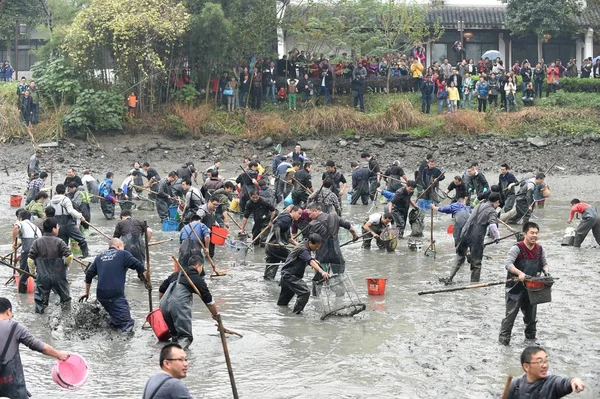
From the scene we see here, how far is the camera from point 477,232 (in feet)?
52.1

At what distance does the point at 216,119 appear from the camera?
116 ft

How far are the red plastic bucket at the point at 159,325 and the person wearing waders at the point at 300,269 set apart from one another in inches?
86.2

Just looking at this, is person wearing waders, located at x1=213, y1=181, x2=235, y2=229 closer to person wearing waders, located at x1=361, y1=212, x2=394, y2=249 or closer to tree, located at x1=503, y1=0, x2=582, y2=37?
person wearing waders, located at x1=361, y1=212, x2=394, y2=249

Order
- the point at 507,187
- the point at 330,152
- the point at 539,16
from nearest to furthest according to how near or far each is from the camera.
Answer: the point at 507,187, the point at 330,152, the point at 539,16

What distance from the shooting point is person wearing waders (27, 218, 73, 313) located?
14109 mm

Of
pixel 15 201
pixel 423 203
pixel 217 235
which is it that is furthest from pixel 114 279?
pixel 15 201

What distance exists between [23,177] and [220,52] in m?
8.19

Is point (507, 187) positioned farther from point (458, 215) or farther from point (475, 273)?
point (475, 273)

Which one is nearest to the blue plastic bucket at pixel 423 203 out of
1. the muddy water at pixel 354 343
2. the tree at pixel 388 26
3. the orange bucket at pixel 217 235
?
the muddy water at pixel 354 343

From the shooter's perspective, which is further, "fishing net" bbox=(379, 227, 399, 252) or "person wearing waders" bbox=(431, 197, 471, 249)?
"fishing net" bbox=(379, 227, 399, 252)

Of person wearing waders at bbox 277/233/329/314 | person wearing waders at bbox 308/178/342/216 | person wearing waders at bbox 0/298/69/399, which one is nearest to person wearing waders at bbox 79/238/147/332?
person wearing waders at bbox 277/233/329/314

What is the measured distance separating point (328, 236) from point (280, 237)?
1412 mm

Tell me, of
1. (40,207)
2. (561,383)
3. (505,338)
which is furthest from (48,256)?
(561,383)

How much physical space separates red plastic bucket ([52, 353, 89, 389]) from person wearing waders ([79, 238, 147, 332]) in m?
Answer: 3.90
